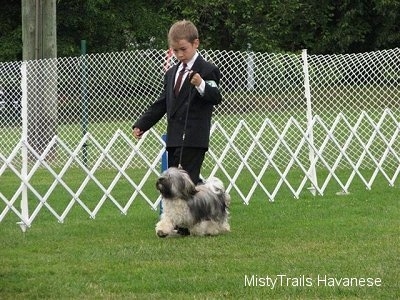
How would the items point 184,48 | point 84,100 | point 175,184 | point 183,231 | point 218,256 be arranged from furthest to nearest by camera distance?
point 84,100 < point 183,231 < point 184,48 < point 175,184 < point 218,256

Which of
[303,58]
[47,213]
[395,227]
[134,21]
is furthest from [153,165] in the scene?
[134,21]

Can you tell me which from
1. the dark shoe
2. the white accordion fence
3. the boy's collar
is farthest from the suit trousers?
the white accordion fence

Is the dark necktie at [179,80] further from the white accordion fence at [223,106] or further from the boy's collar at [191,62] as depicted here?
the white accordion fence at [223,106]

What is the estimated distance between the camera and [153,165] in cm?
1094

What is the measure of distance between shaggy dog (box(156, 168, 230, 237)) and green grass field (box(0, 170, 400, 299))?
0.13m

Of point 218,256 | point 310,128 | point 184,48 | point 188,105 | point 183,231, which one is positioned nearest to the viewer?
point 218,256

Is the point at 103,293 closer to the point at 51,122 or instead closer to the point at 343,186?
the point at 343,186

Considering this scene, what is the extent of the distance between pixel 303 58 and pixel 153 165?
233 centimetres

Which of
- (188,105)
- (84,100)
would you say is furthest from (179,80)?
(84,100)

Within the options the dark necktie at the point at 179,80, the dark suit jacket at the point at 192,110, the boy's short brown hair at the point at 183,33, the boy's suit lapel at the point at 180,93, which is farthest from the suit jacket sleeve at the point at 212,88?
the boy's short brown hair at the point at 183,33

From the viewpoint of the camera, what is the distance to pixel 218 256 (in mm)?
7492

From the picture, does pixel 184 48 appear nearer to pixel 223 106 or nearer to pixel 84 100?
pixel 223 106

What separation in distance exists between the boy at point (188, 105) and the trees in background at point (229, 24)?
22988 mm

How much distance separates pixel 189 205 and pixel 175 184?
0.30 metres
